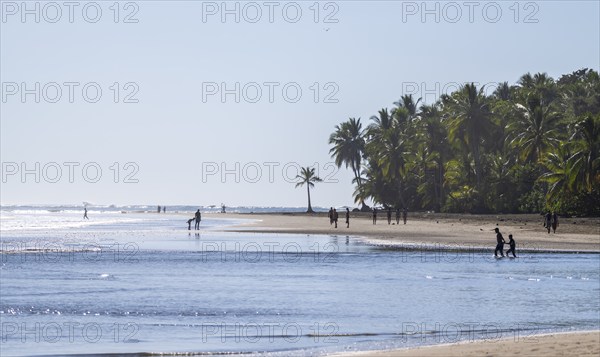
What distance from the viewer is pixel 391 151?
368 ft

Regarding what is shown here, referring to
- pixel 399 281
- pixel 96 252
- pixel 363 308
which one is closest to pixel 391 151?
pixel 96 252

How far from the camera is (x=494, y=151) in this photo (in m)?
103

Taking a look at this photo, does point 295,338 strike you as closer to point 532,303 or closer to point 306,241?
point 532,303

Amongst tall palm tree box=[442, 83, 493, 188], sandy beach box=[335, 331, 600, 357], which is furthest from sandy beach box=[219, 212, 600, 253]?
sandy beach box=[335, 331, 600, 357]

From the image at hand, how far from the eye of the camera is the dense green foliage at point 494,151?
68.1 m

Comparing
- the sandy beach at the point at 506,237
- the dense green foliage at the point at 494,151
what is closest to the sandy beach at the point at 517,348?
the sandy beach at the point at 506,237

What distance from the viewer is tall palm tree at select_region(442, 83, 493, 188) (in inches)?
3765

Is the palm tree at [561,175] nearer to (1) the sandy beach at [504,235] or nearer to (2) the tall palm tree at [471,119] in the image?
(1) the sandy beach at [504,235]

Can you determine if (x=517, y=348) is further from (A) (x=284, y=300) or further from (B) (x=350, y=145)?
(B) (x=350, y=145)

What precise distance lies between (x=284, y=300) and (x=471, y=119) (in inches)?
2889

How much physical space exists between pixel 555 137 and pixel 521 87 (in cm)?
2745

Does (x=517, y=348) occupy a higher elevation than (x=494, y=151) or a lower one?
lower

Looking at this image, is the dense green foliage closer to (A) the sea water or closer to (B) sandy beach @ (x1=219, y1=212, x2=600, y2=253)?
(B) sandy beach @ (x1=219, y1=212, x2=600, y2=253)

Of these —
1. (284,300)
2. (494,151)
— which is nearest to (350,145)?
(494,151)
